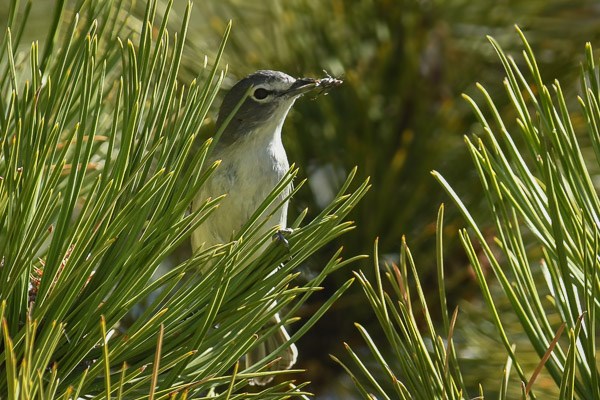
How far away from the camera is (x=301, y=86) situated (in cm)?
349

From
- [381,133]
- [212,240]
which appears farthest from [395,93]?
[212,240]

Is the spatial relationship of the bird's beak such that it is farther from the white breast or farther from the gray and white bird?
the white breast

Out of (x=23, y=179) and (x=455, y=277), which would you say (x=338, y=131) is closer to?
(x=455, y=277)

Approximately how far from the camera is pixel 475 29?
364 centimetres

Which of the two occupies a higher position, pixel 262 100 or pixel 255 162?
pixel 262 100

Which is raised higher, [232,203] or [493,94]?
[493,94]

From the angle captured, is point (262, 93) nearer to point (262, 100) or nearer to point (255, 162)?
point (262, 100)

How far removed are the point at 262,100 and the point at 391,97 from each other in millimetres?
539

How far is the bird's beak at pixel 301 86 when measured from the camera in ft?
11.1

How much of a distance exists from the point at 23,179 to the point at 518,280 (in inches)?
35.1

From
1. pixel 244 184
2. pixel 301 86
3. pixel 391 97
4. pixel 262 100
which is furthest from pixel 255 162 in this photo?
pixel 391 97

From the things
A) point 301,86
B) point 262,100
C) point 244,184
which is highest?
point 301,86

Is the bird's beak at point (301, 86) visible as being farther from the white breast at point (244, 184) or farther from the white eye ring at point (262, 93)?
the white breast at point (244, 184)

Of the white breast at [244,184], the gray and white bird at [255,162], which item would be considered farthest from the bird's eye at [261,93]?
the white breast at [244,184]
